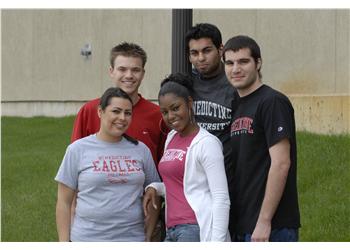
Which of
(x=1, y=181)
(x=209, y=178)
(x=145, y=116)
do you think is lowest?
(x=1, y=181)

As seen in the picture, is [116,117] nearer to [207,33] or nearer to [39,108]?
[207,33]

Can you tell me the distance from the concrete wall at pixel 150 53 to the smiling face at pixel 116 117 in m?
7.51

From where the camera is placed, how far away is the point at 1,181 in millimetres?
10516

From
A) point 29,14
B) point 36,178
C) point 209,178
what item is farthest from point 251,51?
point 29,14

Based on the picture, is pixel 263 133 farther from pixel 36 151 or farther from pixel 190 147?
pixel 36 151

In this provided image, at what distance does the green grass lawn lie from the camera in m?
7.66

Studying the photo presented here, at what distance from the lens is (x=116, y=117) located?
→ 412 centimetres

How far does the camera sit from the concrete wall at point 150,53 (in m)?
12.3

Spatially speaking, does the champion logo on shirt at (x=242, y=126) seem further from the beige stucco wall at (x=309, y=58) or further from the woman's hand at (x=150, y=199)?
the beige stucco wall at (x=309, y=58)

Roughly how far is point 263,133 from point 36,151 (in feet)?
29.9

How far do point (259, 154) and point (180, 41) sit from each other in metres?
1.22

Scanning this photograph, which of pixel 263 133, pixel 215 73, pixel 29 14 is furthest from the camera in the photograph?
pixel 29 14

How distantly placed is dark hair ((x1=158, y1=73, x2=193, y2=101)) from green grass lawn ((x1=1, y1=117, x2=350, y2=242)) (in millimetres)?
3354

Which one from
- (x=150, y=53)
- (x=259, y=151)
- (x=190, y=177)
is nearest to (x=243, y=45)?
(x=259, y=151)
